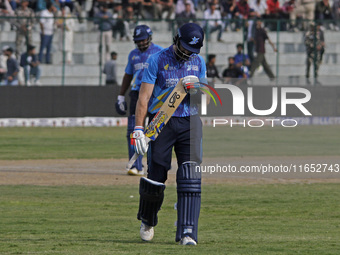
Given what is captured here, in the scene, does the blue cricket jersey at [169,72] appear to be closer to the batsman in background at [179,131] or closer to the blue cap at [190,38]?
the batsman in background at [179,131]

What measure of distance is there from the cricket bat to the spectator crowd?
19334 mm

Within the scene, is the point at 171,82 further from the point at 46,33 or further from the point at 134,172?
the point at 46,33

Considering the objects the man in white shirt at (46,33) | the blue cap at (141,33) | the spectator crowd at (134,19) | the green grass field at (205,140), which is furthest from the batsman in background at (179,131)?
the man in white shirt at (46,33)

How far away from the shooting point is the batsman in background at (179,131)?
7883mm

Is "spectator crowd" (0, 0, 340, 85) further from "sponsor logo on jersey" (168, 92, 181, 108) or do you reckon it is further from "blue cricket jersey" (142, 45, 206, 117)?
"sponsor logo on jersey" (168, 92, 181, 108)

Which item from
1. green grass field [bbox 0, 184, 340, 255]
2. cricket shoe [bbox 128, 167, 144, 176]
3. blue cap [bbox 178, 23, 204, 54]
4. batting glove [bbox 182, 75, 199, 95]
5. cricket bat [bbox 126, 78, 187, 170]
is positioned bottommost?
cricket shoe [bbox 128, 167, 144, 176]

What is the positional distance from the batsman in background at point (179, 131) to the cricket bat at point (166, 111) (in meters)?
0.03

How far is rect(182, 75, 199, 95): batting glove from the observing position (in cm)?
784

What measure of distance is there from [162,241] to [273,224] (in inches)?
69.8

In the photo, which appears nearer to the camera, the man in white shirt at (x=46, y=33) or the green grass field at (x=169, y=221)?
the green grass field at (x=169, y=221)

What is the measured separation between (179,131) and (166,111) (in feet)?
0.79

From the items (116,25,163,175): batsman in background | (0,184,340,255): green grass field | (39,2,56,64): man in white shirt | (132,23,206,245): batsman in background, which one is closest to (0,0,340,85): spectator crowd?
(39,2,56,64): man in white shirt

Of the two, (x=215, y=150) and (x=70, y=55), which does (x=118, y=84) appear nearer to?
(x=70, y=55)

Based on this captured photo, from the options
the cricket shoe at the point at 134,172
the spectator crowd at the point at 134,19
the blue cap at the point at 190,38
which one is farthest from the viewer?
the spectator crowd at the point at 134,19
